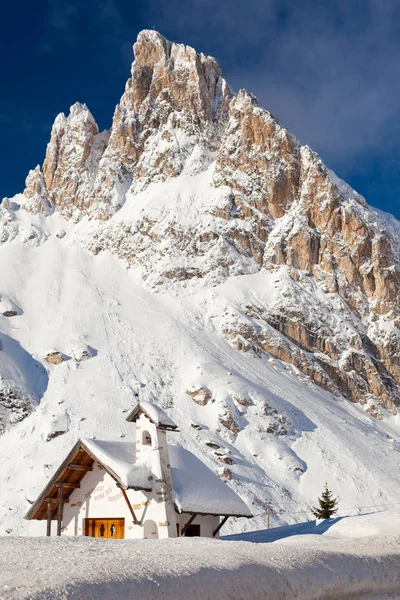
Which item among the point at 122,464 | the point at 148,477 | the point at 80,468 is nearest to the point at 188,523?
the point at 148,477

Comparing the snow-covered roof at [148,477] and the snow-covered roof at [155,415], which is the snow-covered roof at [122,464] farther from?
the snow-covered roof at [155,415]

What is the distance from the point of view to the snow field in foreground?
356 cm

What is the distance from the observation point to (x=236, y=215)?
5079 inches

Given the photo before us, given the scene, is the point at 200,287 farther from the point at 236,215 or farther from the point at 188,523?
the point at 188,523

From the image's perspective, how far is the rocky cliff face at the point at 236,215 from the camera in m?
112

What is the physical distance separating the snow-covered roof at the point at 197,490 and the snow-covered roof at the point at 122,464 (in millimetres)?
1310

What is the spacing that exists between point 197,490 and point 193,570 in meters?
18.4

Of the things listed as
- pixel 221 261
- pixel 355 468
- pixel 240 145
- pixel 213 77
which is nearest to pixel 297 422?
pixel 355 468

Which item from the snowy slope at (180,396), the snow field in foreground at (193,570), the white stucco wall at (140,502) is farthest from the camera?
the snowy slope at (180,396)

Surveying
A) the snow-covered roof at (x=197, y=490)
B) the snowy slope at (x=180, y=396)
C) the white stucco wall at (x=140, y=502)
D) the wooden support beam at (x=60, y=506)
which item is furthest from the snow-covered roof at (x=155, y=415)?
the snowy slope at (x=180, y=396)

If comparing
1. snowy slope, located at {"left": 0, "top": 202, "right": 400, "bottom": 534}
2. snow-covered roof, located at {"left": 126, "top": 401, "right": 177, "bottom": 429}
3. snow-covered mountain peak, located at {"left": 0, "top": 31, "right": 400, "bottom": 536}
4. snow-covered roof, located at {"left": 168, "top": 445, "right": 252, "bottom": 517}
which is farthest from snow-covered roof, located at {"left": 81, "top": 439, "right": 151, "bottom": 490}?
snow-covered mountain peak, located at {"left": 0, "top": 31, "right": 400, "bottom": 536}

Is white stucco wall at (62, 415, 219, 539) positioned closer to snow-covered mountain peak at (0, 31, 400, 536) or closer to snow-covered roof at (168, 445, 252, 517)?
snow-covered roof at (168, 445, 252, 517)

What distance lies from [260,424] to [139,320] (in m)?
32.8

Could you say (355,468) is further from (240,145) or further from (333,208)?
(240,145)
